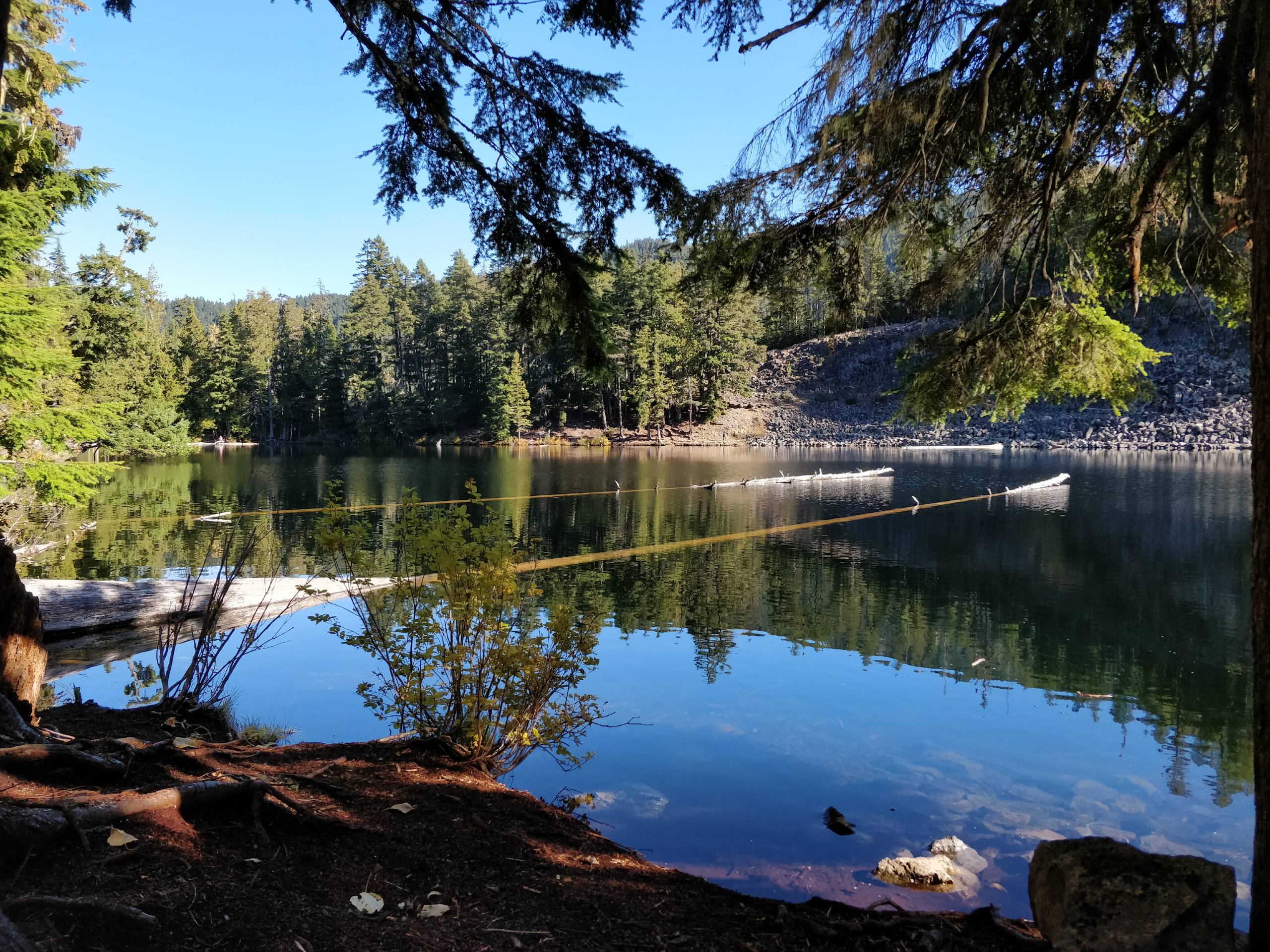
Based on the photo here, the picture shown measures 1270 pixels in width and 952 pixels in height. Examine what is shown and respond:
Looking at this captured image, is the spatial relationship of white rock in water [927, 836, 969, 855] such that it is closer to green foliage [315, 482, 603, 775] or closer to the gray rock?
the gray rock

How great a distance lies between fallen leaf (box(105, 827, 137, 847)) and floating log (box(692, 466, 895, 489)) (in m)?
23.3

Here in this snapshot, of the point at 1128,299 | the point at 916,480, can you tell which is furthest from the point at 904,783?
the point at 916,480

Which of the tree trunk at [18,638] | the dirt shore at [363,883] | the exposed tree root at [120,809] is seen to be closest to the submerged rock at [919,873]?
the dirt shore at [363,883]

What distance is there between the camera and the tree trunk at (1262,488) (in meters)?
2.24

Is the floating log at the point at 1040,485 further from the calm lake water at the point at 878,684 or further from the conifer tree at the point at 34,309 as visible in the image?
the conifer tree at the point at 34,309

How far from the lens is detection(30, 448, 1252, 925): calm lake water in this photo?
197 inches

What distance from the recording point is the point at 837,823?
4996 millimetres

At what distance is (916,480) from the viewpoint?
30.0m

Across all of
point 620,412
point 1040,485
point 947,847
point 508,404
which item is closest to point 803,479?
point 1040,485

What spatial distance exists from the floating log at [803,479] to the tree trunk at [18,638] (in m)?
21.9

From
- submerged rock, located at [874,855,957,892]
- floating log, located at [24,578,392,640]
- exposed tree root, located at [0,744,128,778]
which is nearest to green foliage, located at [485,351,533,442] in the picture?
floating log, located at [24,578,392,640]

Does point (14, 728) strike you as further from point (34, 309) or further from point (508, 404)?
point (508, 404)

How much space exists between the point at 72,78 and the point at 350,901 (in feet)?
53.0

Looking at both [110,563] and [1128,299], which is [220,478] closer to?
[110,563]
